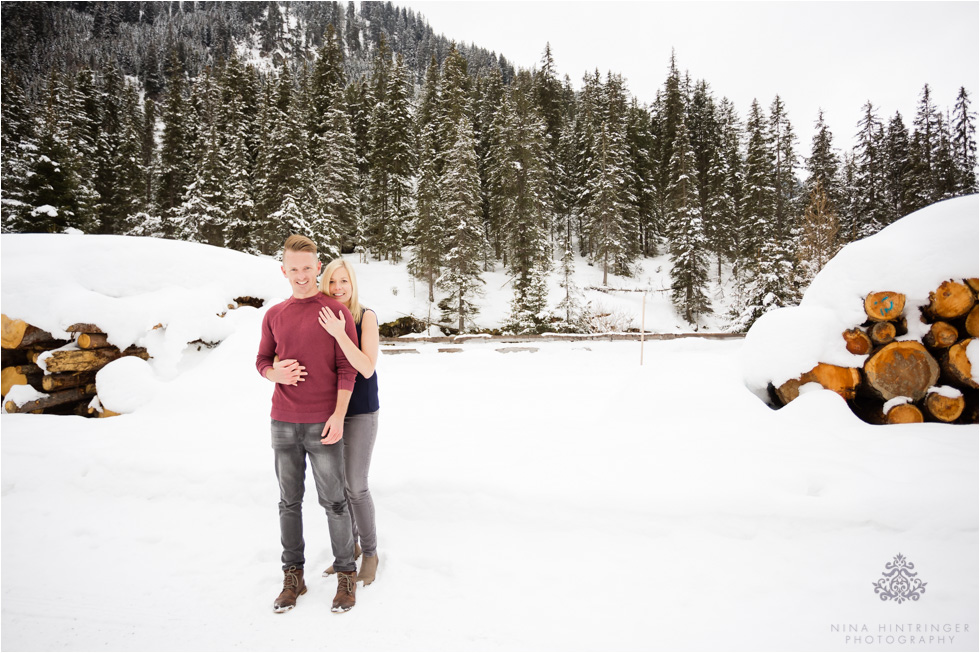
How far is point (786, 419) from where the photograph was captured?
3.88m

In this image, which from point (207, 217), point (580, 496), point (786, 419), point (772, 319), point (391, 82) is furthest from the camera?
point (391, 82)

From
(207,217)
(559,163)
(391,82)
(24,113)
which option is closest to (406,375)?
(207,217)

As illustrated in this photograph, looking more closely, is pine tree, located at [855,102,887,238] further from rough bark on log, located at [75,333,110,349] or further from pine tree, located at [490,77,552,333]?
rough bark on log, located at [75,333,110,349]

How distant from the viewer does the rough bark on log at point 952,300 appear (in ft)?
12.3

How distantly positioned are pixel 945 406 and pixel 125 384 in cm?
882

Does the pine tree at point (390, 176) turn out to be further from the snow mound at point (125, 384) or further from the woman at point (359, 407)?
the woman at point (359, 407)

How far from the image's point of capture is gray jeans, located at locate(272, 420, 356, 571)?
231cm

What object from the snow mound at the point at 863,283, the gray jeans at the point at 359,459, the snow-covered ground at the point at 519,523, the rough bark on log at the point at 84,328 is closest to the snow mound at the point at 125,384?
the snow-covered ground at the point at 519,523

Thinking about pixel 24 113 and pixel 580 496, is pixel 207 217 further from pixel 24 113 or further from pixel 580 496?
pixel 580 496

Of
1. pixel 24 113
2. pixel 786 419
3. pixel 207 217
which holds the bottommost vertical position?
pixel 786 419

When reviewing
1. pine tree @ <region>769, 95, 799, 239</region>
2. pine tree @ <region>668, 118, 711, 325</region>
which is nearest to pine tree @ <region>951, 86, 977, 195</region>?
pine tree @ <region>769, 95, 799, 239</region>

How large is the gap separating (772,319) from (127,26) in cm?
14185

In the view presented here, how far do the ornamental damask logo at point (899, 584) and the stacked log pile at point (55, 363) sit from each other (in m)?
7.47

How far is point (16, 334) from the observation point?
477 centimetres
